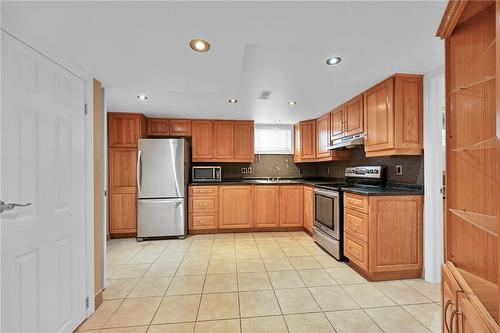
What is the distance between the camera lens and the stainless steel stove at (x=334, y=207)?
9.37ft

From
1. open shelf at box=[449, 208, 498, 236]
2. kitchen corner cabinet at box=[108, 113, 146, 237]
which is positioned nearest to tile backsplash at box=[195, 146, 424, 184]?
kitchen corner cabinet at box=[108, 113, 146, 237]

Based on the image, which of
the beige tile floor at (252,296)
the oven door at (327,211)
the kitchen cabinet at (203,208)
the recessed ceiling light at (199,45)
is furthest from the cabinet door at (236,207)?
the recessed ceiling light at (199,45)

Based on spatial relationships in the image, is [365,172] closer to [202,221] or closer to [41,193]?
[202,221]

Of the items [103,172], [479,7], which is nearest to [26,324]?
[103,172]

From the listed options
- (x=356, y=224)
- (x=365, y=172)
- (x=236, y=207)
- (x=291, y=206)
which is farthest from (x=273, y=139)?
(x=356, y=224)

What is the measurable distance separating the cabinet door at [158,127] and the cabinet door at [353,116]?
3.12 m

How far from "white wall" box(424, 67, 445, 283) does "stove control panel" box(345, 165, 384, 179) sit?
65 centimetres

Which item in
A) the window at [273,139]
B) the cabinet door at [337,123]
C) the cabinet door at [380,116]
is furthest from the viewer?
the window at [273,139]

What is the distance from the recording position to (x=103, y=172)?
84.4 inches

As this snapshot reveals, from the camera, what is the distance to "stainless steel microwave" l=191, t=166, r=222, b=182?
4.35 meters

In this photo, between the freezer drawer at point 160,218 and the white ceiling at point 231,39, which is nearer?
the white ceiling at point 231,39

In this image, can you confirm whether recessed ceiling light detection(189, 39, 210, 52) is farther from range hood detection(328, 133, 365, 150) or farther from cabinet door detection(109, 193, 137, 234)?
cabinet door detection(109, 193, 137, 234)

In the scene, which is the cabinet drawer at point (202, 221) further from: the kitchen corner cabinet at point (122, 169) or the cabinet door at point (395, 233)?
the cabinet door at point (395, 233)

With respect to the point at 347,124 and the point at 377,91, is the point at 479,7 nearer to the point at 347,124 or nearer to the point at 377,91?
the point at 377,91
